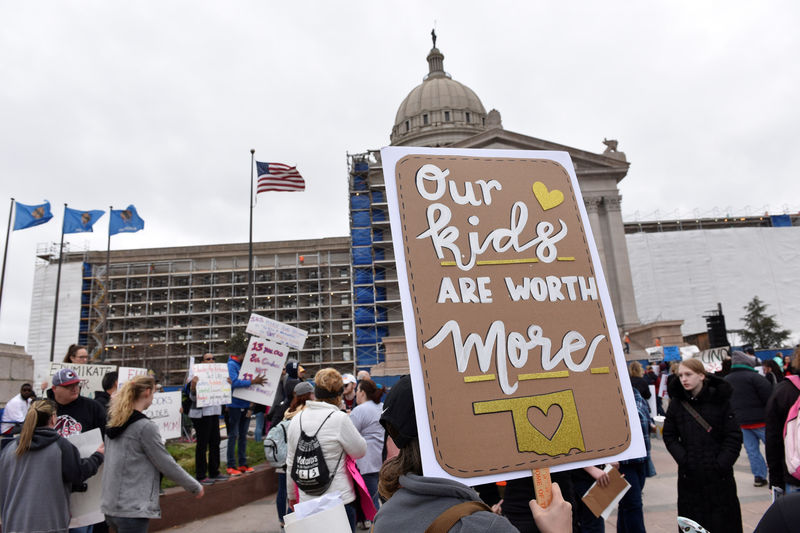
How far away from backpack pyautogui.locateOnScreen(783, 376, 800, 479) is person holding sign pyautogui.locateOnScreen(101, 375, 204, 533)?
13.6ft

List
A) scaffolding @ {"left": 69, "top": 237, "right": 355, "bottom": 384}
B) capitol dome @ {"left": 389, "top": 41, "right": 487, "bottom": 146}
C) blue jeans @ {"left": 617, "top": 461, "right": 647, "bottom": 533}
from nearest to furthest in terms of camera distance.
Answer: blue jeans @ {"left": 617, "top": 461, "right": 647, "bottom": 533} → capitol dome @ {"left": 389, "top": 41, "right": 487, "bottom": 146} → scaffolding @ {"left": 69, "top": 237, "right": 355, "bottom": 384}

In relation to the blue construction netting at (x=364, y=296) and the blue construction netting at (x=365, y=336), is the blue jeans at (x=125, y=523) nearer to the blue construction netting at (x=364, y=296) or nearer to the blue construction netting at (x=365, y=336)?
the blue construction netting at (x=365, y=336)

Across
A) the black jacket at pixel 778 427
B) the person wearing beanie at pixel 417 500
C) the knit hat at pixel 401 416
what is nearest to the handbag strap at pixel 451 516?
the person wearing beanie at pixel 417 500

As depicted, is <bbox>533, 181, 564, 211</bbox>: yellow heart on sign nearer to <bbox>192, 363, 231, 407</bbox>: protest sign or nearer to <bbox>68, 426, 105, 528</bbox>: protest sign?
<bbox>68, 426, 105, 528</bbox>: protest sign

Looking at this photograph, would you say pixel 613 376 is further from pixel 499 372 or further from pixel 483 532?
pixel 483 532

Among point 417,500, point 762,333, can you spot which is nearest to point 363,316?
point 762,333

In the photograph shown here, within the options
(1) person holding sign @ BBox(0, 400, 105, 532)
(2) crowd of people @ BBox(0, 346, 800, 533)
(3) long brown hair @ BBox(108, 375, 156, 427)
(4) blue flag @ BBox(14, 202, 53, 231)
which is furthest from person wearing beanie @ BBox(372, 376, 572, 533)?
(4) blue flag @ BBox(14, 202, 53, 231)

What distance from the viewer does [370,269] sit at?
43375 millimetres

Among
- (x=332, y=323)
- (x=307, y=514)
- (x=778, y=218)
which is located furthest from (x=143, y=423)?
(x=778, y=218)

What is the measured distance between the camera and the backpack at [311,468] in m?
3.93

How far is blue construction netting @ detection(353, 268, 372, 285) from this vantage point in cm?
4309

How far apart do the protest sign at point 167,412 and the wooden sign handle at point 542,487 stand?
24.5ft

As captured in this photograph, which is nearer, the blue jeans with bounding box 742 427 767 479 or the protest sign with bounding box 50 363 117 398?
the blue jeans with bounding box 742 427 767 479

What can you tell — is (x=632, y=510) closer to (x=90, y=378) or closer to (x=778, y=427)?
(x=778, y=427)
